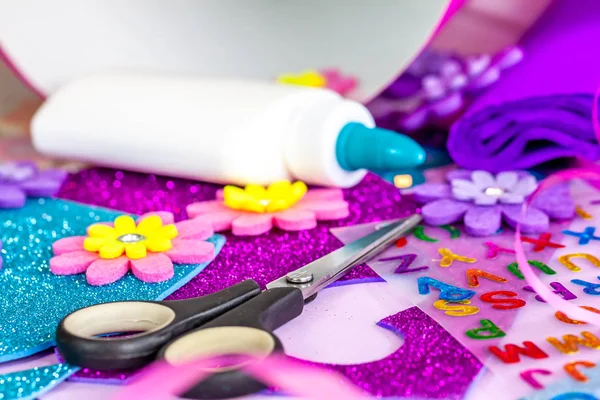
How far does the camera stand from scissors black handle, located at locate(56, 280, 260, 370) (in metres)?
0.33

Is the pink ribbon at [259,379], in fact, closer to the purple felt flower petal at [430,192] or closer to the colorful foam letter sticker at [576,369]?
the colorful foam letter sticker at [576,369]

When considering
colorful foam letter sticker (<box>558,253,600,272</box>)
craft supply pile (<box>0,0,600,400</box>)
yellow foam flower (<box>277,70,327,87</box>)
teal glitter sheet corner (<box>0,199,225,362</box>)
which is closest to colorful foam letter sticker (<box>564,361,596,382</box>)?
craft supply pile (<box>0,0,600,400</box>)

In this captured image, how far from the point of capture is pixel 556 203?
0.53 meters

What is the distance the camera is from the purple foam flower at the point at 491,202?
1.67ft

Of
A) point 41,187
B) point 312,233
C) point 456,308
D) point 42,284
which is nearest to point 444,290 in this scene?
point 456,308

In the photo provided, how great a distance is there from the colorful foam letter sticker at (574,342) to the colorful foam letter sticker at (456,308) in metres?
0.04

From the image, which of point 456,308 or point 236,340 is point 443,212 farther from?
point 236,340

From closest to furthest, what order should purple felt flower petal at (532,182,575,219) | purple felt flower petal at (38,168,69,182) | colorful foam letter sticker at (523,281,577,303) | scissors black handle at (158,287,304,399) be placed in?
1. scissors black handle at (158,287,304,399)
2. colorful foam letter sticker at (523,281,577,303)
3. purple felt flower petal at (532,182,575,219)
4. purple felt flower petal at (38,168,69,182)

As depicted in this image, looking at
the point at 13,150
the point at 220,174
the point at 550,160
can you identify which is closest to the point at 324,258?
the point at 220,174

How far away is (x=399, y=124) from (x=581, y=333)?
0.38 metres

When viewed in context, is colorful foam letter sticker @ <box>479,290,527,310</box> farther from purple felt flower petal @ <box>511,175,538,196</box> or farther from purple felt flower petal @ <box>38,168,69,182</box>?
purple felt flower petal @ <box>38,168,69,182</box>

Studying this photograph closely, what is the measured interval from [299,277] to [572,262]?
0.17m

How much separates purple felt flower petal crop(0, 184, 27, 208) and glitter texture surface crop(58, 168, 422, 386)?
35mm

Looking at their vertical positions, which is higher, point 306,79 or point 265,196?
point 306,79
